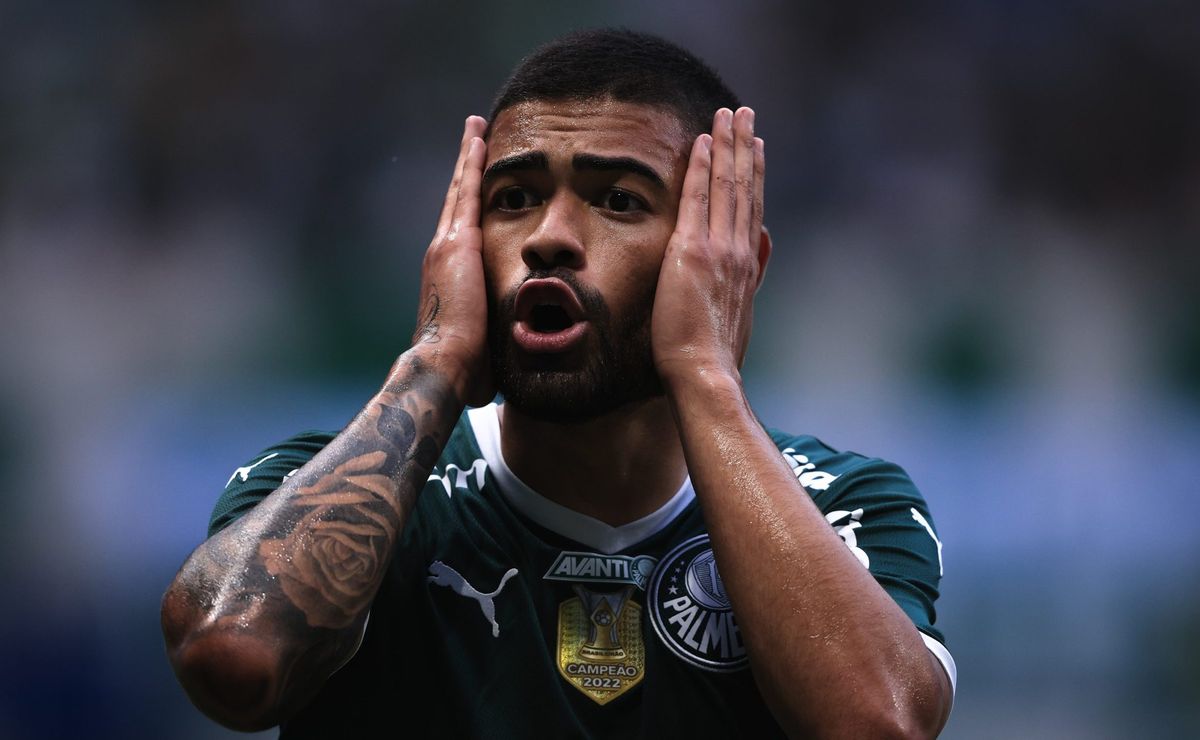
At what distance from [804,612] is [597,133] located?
4.04ft

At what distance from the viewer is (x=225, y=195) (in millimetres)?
5633

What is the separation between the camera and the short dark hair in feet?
8.93

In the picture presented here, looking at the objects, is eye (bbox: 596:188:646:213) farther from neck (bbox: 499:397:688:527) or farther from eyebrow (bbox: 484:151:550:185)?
neck (bbox: 499:397:688:527)

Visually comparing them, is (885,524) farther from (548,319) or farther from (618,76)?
(618,76)

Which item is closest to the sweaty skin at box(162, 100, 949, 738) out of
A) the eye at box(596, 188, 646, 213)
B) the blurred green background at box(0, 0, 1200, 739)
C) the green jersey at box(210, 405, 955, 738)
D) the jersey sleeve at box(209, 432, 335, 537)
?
the eye at box(596, 188, 646, 213)

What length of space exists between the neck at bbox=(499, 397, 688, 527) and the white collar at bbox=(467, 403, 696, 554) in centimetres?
3

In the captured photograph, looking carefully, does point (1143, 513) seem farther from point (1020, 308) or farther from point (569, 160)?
point (569, 160)

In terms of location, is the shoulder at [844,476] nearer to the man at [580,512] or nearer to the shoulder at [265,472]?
the man at [580,512]

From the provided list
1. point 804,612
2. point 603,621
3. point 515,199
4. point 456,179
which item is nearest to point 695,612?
point 603,621

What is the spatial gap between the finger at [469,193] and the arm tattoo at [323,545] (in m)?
0.57

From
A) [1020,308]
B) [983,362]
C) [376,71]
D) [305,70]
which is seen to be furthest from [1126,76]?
[305,70]

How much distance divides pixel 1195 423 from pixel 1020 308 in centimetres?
96

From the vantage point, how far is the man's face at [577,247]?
2490mm

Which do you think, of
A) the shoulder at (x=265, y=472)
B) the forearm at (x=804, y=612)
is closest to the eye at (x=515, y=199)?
the shoulder at (x=265, y=472)
